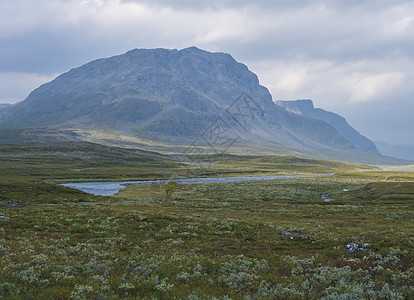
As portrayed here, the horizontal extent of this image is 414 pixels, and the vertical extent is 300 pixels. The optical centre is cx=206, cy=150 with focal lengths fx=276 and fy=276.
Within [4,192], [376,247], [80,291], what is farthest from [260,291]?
[4,192]

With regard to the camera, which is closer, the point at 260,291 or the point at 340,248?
the point at 260,291

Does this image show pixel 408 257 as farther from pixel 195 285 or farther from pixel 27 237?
pixel 27 237

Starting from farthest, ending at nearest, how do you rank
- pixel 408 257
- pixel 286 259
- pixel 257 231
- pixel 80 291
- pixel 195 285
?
1. pixel 257 231
2. pixel 286 259
3. pixel 408 257
4. pixel 195 285
5. pixel 80 291

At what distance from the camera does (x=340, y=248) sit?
71.3 ft

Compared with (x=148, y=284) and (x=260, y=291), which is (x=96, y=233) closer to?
(x=148, y=284)

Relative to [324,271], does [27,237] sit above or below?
below

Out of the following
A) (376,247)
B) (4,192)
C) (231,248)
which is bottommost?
(4,192)

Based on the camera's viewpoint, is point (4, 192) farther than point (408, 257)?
Yes

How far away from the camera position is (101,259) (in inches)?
664

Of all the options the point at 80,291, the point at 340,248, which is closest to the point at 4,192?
the point at 80,291

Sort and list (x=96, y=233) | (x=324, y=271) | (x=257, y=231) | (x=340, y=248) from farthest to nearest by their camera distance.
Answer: (x=257, y=231)
(x=96, y=233)
(x=340, y=248)
(x=324, y=271)

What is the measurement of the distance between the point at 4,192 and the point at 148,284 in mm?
60028

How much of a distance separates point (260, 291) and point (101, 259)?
406 inches

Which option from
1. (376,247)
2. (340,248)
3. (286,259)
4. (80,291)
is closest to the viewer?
(80,291)
